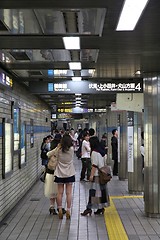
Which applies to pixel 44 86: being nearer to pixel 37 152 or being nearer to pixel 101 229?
pixel 101 229

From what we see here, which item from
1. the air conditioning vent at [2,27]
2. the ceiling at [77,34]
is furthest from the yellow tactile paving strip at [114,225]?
the air conditioning vent at [2,27]

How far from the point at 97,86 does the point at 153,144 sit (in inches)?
75.0

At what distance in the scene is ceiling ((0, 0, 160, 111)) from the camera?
12.0ft

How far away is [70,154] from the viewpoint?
746 centimetres

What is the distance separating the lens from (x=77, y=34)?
4.50 m

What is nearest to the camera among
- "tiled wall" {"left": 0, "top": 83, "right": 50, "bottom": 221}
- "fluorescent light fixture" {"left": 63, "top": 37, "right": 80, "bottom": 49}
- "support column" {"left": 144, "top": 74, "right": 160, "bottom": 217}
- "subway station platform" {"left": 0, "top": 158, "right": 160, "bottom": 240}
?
"fluorescent light fixture" {"left": 63, "top": 37, "right": 80, "bottom": 49}

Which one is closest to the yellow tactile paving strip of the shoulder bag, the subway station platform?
the subway station platform

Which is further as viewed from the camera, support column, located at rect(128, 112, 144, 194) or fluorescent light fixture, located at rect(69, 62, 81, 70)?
support column, located at rect(128, 112, 144, 194)

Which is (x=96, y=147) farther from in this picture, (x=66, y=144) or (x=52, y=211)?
(x=52, y=211)

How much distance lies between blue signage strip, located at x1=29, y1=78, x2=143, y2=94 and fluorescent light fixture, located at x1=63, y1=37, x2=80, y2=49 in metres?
3.26

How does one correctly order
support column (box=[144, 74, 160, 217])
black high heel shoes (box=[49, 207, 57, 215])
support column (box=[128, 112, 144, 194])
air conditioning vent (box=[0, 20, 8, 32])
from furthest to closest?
support column (box=[128, 112, 144, 194])
black high heel shoes (box=[49, 207, 57, 215])
support column (box=[144, 74, 160, 217])
air conditioning vent (box=[0, 20, 8, 32])

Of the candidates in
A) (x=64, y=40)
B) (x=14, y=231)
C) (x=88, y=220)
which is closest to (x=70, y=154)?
(x=88, y=220)

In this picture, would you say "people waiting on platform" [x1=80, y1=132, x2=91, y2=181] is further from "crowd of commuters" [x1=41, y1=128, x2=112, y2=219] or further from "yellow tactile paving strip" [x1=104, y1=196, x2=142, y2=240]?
"crowd of commuters" [x1=41, y1=128, x2=112, y2=219]

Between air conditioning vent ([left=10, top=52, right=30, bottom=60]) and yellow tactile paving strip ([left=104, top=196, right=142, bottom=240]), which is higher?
air conditioning vent ([left=10, top=52, right=30, bottom=60])
